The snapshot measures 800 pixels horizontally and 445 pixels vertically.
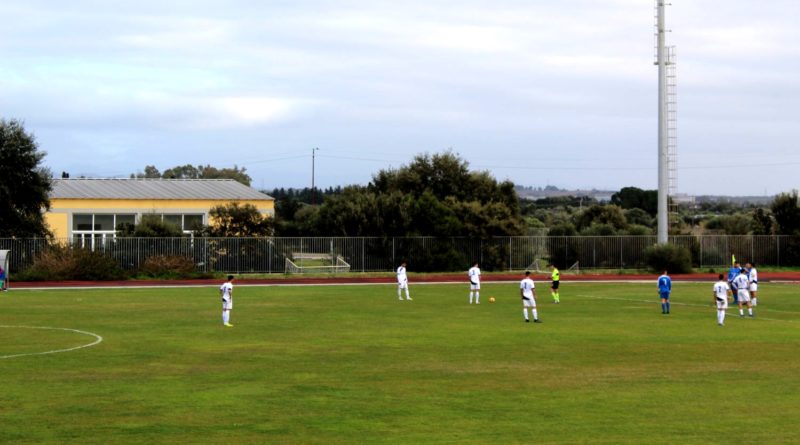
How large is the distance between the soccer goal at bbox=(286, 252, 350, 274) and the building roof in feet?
74.5

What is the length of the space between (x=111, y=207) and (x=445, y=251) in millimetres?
31195

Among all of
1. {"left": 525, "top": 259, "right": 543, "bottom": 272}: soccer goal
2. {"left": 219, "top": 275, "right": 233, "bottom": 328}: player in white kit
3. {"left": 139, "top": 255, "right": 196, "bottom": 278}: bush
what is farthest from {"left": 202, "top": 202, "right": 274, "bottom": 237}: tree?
{"left": 219, "top": 275, "right": 233, "bottom": 328}: player in white kit

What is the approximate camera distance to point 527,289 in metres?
34.3

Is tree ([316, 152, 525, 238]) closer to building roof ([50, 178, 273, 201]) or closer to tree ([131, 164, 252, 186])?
building roof ([50, 178, 273, 201])

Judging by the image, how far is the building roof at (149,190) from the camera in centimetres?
8806

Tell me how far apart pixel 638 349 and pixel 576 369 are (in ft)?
14.5

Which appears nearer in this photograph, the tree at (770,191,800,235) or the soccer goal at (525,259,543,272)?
the soccer goal at (525,259,543,272)

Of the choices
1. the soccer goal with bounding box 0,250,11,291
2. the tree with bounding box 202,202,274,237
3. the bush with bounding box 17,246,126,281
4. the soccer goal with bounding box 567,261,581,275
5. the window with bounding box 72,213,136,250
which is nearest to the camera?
the soccer goal with bounding box 0,250,11,291

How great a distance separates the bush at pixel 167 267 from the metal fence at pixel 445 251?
1.14 meters

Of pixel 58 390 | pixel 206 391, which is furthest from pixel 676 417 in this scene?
pixel 58 390

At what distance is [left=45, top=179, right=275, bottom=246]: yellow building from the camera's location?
3376 inches

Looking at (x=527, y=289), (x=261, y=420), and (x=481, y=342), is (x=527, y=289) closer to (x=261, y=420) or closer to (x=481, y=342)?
(x=481, y=342)

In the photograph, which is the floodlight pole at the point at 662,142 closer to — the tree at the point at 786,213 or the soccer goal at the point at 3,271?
the tree at the point at 786,213

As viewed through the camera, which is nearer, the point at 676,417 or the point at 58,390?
the point at 676,417
